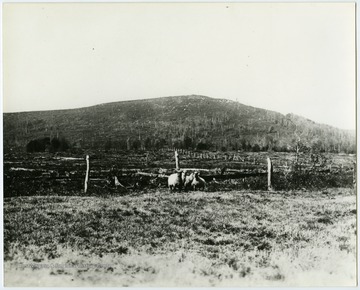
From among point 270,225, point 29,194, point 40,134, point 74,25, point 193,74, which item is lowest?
point 270,225

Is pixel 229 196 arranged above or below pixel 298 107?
below

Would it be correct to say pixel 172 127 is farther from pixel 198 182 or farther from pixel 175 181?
pixel 198 182

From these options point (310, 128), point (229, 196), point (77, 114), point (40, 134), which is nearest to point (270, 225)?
point (229, 196)

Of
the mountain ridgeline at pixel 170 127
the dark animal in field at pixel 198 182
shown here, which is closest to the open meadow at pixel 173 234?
the dark animal in field at pixel 198 182

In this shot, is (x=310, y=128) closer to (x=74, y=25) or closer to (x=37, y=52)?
(x=74, y=25)

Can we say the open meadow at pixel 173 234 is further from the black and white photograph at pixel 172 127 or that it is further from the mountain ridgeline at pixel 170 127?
the mountain ridgeline at pixel 170 127

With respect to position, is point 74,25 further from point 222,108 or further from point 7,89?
point 222,108

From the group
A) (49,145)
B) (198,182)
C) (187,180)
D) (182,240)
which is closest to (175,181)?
(187,180)
